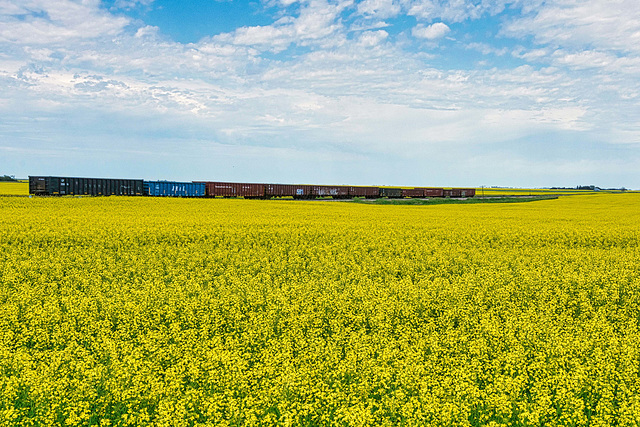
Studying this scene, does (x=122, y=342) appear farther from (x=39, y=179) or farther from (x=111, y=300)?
(x=39, y=179)

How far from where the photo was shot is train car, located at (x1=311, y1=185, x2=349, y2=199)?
90000mm

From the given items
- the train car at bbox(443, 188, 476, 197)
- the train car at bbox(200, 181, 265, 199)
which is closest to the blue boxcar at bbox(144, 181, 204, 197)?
the train car at bbox(200, 181, 265, 199)

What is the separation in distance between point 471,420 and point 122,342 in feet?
24.7

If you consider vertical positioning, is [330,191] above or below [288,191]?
above

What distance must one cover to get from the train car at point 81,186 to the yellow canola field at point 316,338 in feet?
151

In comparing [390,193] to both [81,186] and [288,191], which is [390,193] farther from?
[81,186]

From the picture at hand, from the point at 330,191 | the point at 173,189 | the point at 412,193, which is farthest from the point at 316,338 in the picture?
the point at 412,193

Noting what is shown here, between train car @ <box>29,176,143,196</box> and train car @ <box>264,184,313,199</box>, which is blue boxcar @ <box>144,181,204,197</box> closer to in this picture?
train car @ <box>29,176,143,196</box>

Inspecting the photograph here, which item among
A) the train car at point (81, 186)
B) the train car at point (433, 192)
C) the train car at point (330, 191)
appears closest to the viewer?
the train car at point (81, 186)

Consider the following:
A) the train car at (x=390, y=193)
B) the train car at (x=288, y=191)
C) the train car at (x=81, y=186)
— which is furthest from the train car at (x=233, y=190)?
the train car at (x=390, y=193)

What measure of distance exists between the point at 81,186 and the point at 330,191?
46.9m

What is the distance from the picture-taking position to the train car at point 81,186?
61.7 m

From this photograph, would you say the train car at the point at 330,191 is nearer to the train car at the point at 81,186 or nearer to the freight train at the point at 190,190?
the freight train at the point at 190,190

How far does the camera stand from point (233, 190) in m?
78.6
